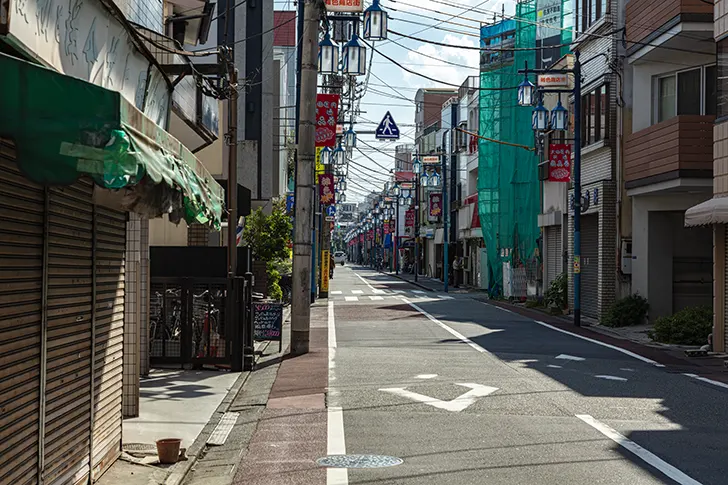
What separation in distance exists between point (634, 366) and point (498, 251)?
28.3 meters

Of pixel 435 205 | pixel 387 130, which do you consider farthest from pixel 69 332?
pixel 435 205

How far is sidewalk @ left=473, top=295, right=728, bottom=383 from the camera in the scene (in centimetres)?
1756

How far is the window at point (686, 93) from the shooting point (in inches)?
994

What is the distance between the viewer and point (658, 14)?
24547 millimetres

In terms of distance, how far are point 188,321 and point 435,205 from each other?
56351mm

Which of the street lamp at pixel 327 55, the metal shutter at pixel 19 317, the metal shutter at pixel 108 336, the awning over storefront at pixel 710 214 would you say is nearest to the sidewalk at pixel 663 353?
the awning over storefront at pixel 710 214

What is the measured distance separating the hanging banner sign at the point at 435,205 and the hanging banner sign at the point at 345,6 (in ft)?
158

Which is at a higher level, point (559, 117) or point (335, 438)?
point (559, 117)

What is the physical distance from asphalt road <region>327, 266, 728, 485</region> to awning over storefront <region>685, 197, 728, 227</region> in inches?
123

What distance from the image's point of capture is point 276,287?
32.8 metres

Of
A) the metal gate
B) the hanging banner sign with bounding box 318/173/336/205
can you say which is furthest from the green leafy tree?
the metal gate

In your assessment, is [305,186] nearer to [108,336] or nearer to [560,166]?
[108,336]

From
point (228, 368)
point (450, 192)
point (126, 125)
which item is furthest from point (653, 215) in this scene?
point (450, 192)

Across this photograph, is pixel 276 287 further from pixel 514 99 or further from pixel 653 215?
pixel 514 99
